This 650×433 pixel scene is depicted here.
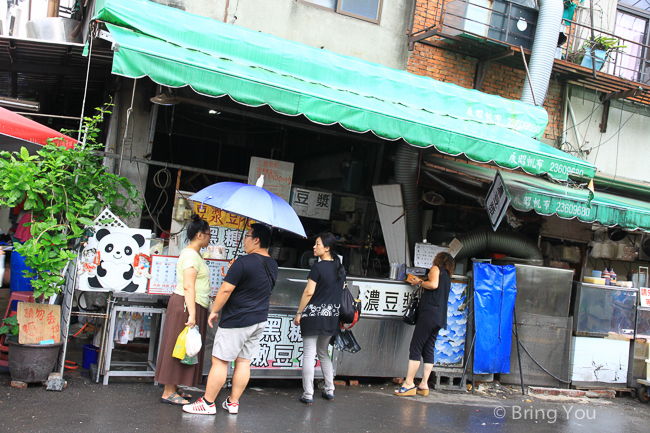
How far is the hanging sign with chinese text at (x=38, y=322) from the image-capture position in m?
5.32

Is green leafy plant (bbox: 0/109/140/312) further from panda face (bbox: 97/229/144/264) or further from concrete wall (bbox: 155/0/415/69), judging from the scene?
concrete wall (bbox: 155/0/415/69)

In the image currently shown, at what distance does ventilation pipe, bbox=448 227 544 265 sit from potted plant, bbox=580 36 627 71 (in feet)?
15.0

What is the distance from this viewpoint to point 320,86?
7.04 metres

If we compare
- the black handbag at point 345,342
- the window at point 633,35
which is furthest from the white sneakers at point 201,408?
the window at point 633,35

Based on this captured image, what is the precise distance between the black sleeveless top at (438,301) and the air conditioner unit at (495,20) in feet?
17.6

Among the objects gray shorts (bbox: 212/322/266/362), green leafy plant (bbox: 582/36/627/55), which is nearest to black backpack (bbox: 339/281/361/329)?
gray shorts (bbox: 212/322/266/362)

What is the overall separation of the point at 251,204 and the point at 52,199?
2070mm

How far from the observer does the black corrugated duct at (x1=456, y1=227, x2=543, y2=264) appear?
338 inches

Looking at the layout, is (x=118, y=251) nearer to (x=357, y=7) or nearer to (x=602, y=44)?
(x=357, y=7)

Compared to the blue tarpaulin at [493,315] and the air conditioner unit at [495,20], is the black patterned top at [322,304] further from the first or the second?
the air conditioner unit at [495,20]

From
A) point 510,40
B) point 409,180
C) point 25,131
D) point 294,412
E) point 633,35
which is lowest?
Result: point 294,412

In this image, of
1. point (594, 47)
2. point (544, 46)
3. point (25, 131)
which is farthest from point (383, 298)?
point (594, 47)

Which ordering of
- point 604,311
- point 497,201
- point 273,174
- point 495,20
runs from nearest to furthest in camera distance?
point 497,201, point 273,174, point 604,311, point 495,20

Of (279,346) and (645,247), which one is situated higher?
(645,247)
